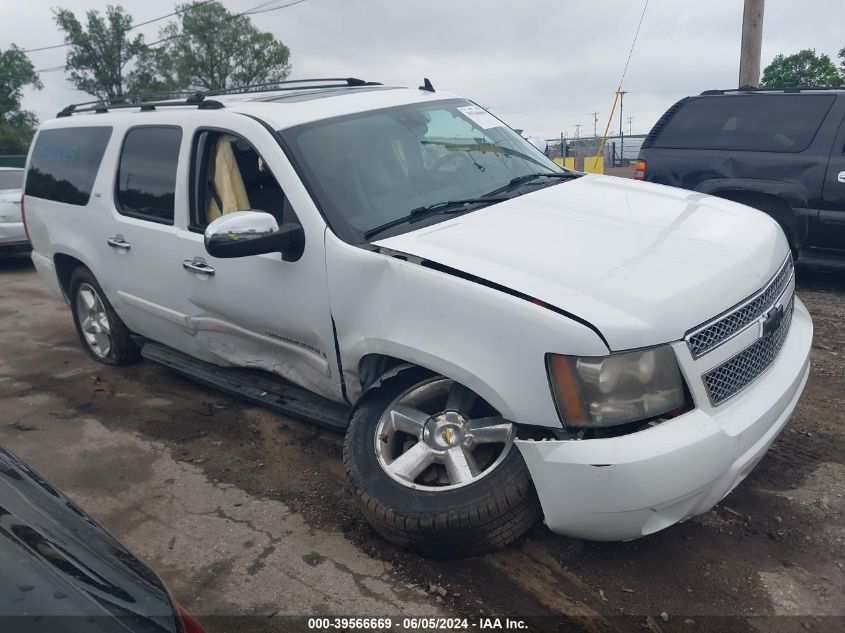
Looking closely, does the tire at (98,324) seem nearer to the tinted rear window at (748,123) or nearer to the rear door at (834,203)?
the tinted rear window at (748,123)

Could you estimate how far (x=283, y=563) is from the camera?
9.92ft

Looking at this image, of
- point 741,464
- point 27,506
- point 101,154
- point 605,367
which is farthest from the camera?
point 101,154

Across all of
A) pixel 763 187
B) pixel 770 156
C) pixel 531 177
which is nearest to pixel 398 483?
pixel 531 177

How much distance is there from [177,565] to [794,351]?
2697mm

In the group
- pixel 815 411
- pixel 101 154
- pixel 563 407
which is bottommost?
pixel 815 411

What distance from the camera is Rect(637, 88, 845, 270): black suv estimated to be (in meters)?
6.59

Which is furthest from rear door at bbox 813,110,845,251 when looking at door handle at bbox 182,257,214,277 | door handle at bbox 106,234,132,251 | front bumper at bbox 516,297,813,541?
door handle at bbox 106,234,132,251

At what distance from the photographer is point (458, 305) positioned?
2754 mm

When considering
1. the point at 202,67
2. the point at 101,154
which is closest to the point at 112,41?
the point at 202,67

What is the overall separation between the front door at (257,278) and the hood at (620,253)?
0.52m

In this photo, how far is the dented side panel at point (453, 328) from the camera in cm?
255

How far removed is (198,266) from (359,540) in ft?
5.70

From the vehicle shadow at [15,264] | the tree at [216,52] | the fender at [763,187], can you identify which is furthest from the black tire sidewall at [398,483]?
the tree at [216,52]

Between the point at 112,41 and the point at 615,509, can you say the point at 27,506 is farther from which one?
the point at 112,41
